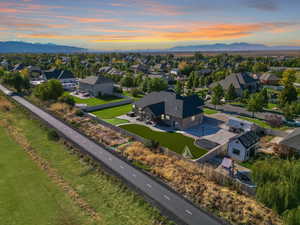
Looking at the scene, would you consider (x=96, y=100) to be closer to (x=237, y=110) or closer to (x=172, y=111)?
(x=172, y=111)

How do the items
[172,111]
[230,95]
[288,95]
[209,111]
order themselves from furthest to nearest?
1. [230,95]
2. [209,111]
3. [288,95]
4. [172,111]

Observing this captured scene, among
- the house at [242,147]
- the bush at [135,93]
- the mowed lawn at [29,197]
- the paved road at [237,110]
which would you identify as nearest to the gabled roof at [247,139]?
the house at [242,147]

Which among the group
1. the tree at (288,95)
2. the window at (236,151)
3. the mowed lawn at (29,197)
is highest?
the tree at (288,95)

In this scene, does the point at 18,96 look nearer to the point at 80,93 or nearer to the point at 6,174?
the point at 80,93

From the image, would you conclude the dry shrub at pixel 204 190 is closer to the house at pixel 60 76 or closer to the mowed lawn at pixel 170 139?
the mowed lawn at pixel 170 139

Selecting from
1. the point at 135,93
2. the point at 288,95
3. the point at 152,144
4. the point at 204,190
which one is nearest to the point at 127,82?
the point at 135,93

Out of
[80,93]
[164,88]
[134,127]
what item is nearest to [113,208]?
[134,127]

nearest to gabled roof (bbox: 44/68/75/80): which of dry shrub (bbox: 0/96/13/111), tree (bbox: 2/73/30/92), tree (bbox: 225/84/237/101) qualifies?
tree (bbox: 2/73/30/92)
